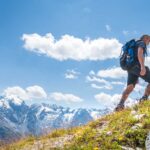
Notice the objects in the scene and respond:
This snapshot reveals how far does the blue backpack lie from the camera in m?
13.0

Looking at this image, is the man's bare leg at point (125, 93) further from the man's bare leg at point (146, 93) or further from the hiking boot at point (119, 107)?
the man's bare leg at point (146, 93)

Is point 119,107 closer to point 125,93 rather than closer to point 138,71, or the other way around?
point 125,93

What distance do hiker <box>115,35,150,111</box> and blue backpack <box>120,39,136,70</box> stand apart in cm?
10

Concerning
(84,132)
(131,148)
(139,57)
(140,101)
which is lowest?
(131,148)

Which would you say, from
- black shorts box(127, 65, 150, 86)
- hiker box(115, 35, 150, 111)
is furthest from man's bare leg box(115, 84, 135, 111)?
black shorts box(127, 65, 150, 86)

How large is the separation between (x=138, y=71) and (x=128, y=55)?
71cm

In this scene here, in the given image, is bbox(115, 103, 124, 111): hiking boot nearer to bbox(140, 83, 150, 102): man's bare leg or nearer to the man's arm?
bbox(140, 83, 150, 102): man's bare leg

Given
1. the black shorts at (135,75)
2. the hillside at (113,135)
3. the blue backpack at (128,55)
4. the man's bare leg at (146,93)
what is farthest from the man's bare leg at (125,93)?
the hillside at (113,135)

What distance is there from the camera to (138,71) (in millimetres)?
13219

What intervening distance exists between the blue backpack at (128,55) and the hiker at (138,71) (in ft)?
0.33

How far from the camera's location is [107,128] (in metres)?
10.0

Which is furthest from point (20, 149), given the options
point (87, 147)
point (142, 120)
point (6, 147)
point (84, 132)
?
point (142, 120)

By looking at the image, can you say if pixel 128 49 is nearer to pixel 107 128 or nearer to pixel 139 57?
pixel 139 57

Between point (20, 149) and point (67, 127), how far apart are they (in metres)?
2.40
